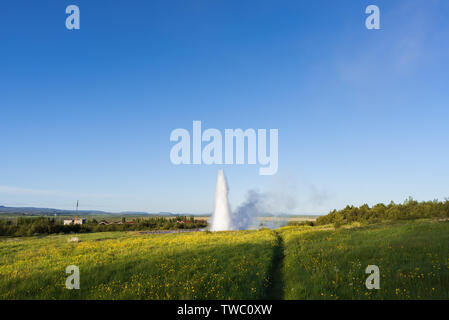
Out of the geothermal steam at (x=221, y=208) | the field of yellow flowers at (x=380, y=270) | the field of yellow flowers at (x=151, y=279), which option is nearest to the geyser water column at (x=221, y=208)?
the geothermal steam at (x=221, y=208)

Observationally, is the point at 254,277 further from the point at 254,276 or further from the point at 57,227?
the point at 57,227

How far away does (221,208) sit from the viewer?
61500mm

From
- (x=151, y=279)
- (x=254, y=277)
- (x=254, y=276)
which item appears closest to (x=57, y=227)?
(x=151, y=279)

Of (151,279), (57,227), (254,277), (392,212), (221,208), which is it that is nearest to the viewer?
(151,279)

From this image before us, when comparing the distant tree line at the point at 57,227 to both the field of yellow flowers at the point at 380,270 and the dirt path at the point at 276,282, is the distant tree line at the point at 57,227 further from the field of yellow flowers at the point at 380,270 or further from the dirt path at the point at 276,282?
the field of yellow flowers at the point at 380,270

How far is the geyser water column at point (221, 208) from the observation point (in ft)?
197

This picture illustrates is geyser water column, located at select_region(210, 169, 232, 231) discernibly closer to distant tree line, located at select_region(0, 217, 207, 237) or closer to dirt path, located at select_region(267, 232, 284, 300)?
distant tree line, located at select_region(0, 217, 207, 237)

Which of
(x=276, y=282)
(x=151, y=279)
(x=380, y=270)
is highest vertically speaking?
(x=380, y=270)

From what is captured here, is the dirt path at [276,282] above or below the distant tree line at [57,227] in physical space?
above

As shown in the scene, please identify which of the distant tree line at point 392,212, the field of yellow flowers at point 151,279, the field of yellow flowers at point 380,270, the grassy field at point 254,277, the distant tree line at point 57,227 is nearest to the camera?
the field of yellow flowers at point 380,270

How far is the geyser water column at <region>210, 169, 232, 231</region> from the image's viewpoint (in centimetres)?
5997
